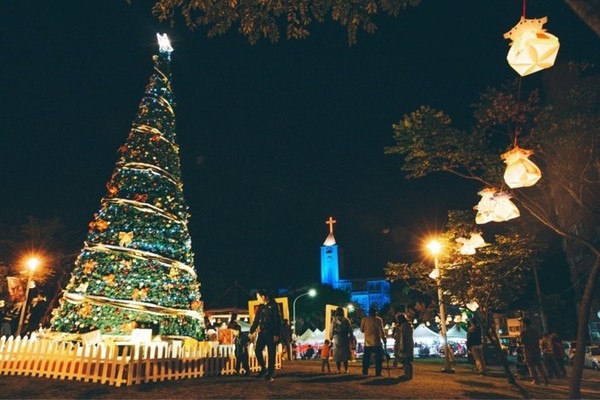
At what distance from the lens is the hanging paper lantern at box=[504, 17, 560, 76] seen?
500cm

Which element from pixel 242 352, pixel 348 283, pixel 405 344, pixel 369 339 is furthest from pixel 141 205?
pixel 348 283

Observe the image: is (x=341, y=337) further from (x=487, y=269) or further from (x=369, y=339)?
(x=487, y=269)

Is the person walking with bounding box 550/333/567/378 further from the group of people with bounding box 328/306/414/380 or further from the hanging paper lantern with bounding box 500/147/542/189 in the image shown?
the hanging paper lantern with bounding box 500/147/542/189

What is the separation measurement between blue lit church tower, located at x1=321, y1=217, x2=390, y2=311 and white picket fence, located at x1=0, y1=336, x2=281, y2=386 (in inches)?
4041

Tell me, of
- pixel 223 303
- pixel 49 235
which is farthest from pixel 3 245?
pixel 223 303

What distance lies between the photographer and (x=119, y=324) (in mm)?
11195

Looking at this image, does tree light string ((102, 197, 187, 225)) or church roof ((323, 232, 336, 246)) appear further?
church roof ((323, 232, 336, 246))

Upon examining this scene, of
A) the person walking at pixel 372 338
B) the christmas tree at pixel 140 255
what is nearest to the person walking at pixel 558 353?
the person walking at pixel 372 338

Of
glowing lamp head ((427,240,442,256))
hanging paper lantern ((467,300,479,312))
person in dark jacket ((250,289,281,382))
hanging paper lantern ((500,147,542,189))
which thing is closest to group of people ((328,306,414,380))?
person in dark jacket ((250,289,281,382))

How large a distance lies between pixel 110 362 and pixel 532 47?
922 cm

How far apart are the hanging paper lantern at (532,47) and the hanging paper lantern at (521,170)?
1625mm

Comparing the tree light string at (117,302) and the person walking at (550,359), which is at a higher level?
the tree light string at (117,302)

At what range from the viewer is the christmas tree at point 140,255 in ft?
36.7

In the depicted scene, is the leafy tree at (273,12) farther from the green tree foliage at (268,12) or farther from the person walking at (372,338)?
the person walking at (372,338)
